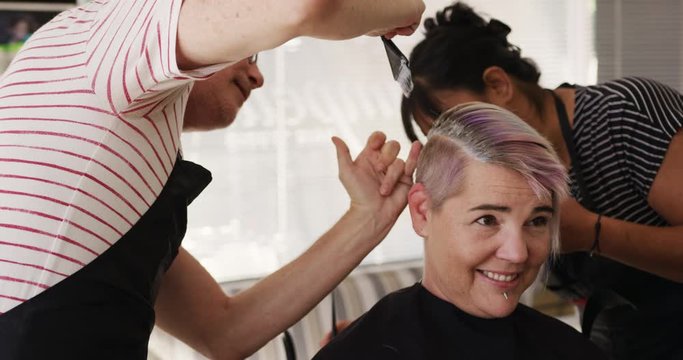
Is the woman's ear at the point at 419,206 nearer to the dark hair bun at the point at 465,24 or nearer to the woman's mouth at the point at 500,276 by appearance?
the woman's mouth at the point at 500,276

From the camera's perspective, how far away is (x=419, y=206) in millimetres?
1668

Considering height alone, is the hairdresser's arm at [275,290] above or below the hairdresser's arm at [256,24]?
below

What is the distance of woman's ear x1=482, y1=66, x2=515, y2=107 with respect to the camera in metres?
1.86

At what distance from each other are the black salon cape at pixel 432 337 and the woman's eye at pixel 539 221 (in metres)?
0.25

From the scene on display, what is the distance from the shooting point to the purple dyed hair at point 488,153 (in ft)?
5.17

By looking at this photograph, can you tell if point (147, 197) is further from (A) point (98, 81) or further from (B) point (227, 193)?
(B) point (227, 193)

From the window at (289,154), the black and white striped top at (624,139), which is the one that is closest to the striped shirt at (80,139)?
the black and white striped top at (624,139)

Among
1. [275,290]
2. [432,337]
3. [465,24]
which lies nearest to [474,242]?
[432,337]

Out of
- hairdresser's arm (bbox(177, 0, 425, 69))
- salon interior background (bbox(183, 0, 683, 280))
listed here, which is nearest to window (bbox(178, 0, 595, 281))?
salon interior background (bbox(183, 0, 683, 280))

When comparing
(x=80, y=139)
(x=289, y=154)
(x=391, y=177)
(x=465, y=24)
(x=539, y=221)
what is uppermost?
(x=80, y=139)

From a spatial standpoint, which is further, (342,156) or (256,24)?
(342,156)

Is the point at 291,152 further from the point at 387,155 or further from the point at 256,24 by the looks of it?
the point at 256,24

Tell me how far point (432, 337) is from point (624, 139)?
66cm

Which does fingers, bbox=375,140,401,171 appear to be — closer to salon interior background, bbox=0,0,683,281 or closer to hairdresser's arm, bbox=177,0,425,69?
hairdresser's arm, bbox=177,0,425,69
